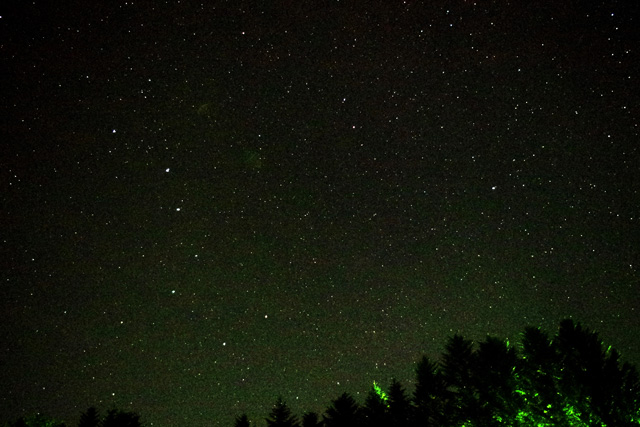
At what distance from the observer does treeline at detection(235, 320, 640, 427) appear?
10836mm

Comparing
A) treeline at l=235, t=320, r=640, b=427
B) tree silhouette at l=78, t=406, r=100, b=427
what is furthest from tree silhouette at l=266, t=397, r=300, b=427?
tree silhouette at l=78, t=406, r=100, b=427

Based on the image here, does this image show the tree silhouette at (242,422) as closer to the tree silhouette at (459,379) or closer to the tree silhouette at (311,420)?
the tree silhouette at (311,420)

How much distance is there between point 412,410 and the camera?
45.4 ft

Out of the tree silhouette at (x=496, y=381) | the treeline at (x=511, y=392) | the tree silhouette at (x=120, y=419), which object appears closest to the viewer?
the treeline at (x=511, y=392)

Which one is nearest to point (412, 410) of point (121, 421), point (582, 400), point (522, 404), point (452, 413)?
point (452, 413)

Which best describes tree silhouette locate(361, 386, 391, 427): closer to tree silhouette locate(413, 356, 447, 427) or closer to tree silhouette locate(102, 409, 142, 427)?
tree silhouette locate(413, 356, 447, 427)

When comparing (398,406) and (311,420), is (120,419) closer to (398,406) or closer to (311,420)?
(311,420)

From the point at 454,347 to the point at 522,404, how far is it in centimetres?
258

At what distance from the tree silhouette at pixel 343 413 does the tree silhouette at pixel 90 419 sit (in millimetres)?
7149

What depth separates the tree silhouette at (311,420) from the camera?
42.9 ft

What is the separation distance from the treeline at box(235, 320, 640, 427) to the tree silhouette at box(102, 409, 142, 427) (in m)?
3.18

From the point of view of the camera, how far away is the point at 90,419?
44.3ft

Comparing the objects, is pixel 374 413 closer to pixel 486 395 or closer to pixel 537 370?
pixel 486 395

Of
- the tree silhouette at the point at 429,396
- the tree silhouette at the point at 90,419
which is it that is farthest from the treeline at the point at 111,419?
the tree silhouette at the point at 429,396
